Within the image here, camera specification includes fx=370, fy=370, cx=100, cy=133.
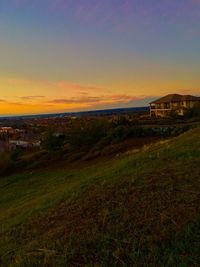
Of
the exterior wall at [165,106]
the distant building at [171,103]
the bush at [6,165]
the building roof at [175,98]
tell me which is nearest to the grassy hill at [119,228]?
the bush at [6,165]

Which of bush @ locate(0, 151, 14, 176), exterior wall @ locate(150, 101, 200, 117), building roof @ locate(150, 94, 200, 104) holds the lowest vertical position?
bush @ locate(0, 151, 14, 176)

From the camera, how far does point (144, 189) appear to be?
6.39 metres

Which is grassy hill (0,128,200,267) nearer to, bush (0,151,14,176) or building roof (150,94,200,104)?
bush (0,151,14,176)

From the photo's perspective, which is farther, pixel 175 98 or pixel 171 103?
pixel 175 98

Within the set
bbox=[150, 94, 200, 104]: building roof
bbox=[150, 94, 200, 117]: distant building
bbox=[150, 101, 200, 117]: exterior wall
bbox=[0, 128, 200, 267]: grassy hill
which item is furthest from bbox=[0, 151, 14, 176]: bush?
bbox=[150, 94, 200, 104]: building roof

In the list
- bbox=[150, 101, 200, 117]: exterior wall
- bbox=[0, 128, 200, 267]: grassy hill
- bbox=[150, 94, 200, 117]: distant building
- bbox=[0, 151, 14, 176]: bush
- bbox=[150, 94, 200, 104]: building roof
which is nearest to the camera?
bbox=[0, 128, 200, 267]: grassy hill

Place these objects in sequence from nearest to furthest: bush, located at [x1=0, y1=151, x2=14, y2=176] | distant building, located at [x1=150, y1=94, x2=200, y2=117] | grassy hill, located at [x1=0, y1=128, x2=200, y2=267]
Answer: grassy hill, located at [x1=0, y1=128, x2=200, y2=267] → bush, located at [x1=0, y1=151, x2=14, y2=176] → distant building, located at [x1=150, y1=94, x2=200, y2=117]

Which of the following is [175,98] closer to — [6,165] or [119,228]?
[6,165]

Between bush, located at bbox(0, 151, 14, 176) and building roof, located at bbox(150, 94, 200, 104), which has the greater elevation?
building roof, located at bbox(150, 94, 200, 104)

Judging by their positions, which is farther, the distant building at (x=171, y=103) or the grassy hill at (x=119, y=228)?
the distant building at (x=171, y=103)

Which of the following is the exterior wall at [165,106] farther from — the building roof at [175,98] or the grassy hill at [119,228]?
Result: the grassy hill at [119,228]

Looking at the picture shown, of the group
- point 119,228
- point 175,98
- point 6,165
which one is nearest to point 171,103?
point 175,98

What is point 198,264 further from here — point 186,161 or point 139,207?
point 186,161

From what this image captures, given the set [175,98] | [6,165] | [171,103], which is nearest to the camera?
[6,165]
